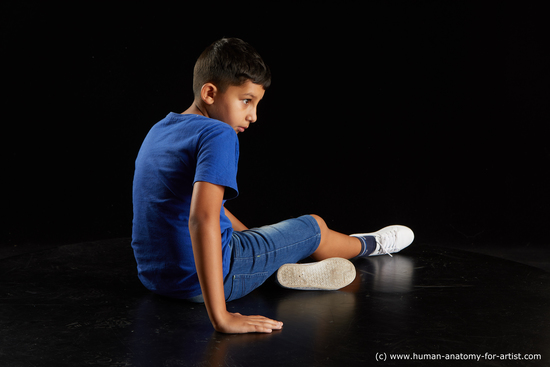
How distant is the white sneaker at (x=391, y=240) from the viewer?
92.1 inches

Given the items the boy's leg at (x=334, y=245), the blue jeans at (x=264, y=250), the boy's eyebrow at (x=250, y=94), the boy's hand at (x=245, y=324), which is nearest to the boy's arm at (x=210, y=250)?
the boy's hand at (x=245, y=324)

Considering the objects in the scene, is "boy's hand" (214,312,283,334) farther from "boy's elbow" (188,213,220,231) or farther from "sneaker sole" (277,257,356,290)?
"sneaker sole" (277,257,356,290)

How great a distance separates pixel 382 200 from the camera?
11.3ft

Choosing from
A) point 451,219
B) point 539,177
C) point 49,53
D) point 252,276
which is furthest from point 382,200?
point 49,53

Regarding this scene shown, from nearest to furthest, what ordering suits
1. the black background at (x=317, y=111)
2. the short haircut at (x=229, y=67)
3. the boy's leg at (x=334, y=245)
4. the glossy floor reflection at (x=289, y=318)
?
the glossy floor reflection at (x=289, y=318), the short haircut at (x=229, y=67), the boy's leg at (x=334, y=245), the black background at (x=317, y=111)

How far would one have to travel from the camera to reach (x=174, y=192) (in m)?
1.58

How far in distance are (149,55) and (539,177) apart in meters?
2.38

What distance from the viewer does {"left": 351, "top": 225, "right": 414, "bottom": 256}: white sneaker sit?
2340 millimetres

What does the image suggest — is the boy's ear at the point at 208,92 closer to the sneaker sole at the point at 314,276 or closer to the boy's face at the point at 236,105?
the boy's face at the point at 236,105

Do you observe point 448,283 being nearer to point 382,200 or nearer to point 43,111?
point 382,200

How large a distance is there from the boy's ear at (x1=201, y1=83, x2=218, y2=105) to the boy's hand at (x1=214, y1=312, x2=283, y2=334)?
63cm

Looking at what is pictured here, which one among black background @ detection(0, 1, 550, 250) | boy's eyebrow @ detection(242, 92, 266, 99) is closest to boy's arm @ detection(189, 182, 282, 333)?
boy's eyebrow @ detection(242, 92, 266, 99)

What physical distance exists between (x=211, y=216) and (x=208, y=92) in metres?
0.45

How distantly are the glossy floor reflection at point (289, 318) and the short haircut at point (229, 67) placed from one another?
0.67 meters
